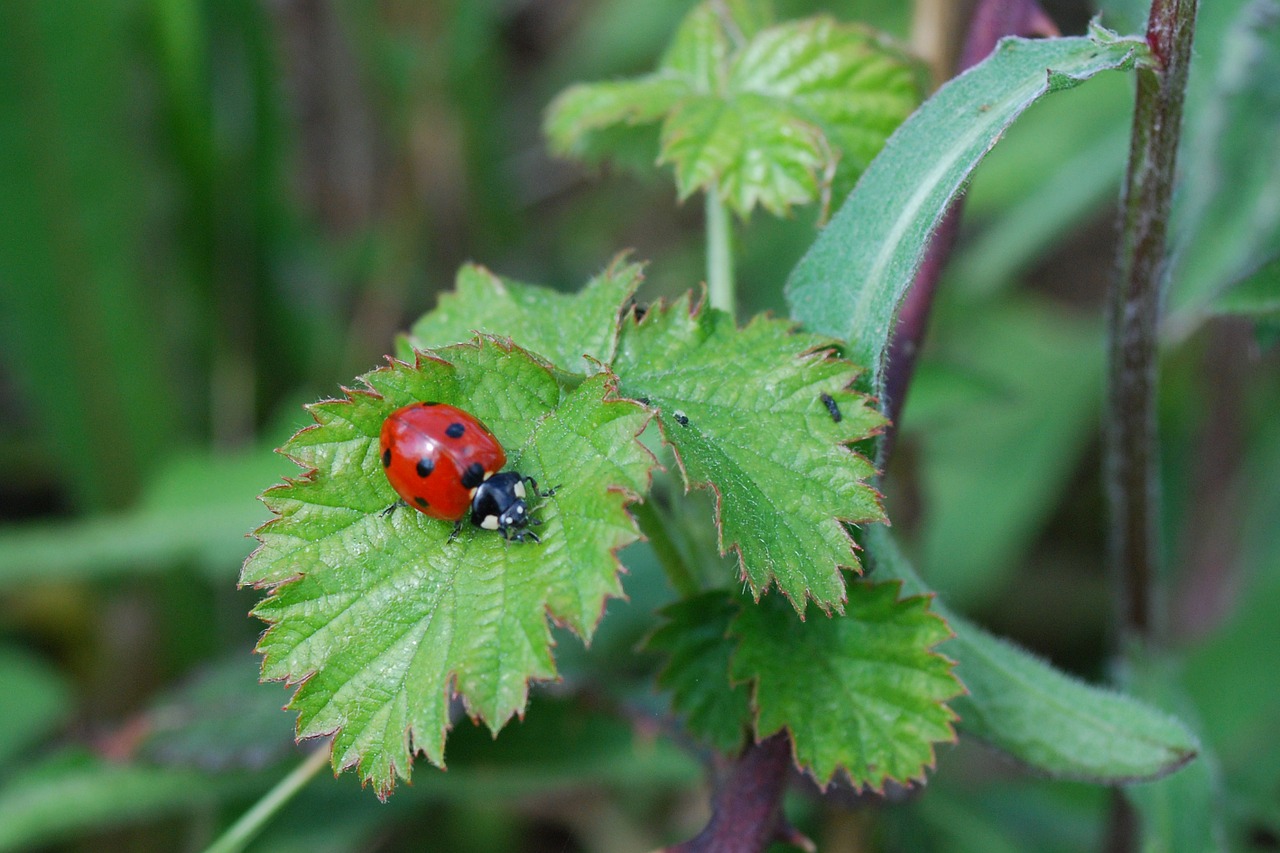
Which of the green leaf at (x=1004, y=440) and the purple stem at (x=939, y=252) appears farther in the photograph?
the green leaf at (x=1004, y=440)

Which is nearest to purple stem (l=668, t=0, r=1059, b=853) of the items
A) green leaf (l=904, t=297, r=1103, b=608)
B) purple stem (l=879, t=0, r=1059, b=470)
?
purple stem (l=879, t=0, r=1059, b=470)

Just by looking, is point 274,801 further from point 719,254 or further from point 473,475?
point 719,254

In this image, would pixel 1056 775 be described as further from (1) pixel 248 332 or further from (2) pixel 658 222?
(2) pixel 658 222

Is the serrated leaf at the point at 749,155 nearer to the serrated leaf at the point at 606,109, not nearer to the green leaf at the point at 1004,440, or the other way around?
the serrated leaf at the point at 606,109

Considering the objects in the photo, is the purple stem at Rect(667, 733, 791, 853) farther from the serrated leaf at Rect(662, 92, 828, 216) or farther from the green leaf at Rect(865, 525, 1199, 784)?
the serrated leaf at Rect(662, 92, 828, 216)

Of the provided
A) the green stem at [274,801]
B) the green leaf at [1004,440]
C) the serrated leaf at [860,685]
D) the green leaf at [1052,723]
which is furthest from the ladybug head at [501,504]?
the green leaf at [1004,440]
